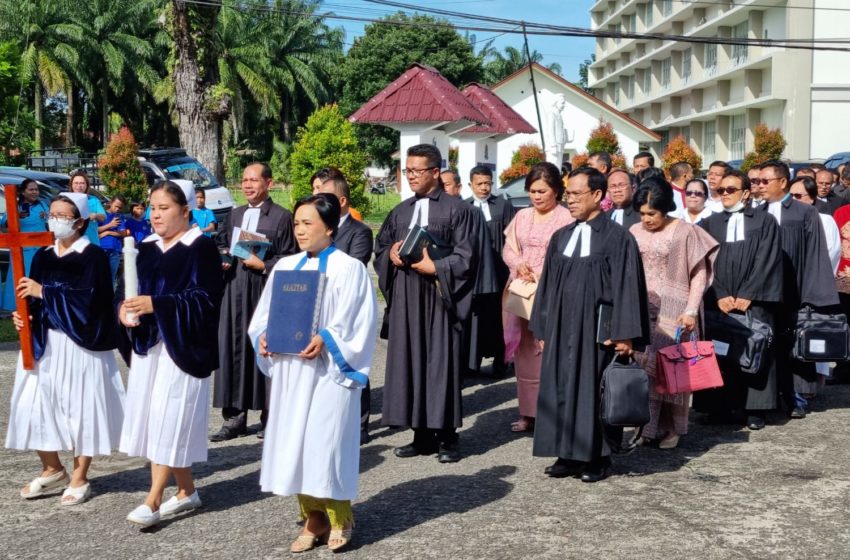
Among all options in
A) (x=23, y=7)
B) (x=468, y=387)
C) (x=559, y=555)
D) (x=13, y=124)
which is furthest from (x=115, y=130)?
(x=559, y=555)

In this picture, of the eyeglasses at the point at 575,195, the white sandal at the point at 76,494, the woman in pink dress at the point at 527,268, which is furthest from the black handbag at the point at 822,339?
the white sandal at the point at 76,494

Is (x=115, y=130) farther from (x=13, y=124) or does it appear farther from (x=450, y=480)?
(x=450, y=480)

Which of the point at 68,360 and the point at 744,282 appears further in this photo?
the point at 744,282

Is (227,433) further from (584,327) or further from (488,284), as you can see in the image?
(584,327)

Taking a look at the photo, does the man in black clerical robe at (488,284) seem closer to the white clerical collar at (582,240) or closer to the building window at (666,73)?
the white clerical collar at (582,240)

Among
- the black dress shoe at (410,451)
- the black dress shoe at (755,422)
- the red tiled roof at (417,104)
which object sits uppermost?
the red tiled roof at (417,104)

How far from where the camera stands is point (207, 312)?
561cm

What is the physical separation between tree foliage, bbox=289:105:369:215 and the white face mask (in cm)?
1902

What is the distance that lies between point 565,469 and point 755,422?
2.22 meters

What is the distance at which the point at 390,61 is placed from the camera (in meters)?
53.7

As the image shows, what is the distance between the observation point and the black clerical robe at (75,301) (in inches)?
230

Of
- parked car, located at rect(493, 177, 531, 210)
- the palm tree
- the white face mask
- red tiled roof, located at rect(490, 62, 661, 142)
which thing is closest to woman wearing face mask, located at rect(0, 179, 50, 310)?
the white face mask

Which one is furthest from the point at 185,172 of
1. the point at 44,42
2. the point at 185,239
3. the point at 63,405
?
the point at 44,42

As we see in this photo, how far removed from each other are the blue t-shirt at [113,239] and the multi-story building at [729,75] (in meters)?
37.9
